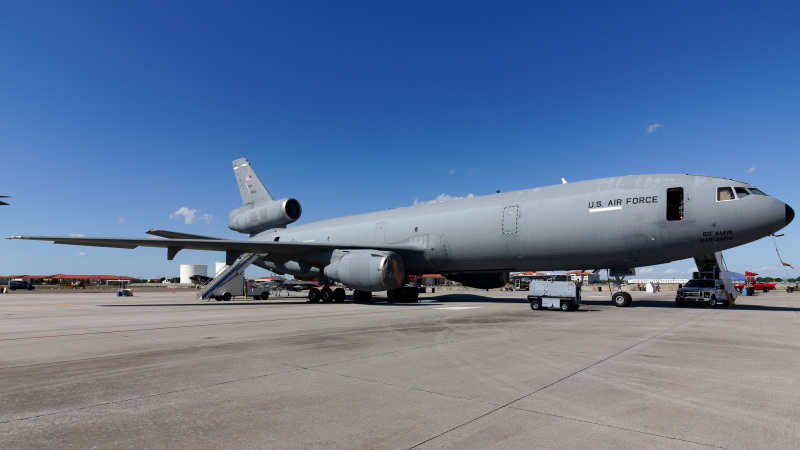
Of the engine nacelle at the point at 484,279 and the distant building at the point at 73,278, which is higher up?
the engine nacelle at the point at 484,279

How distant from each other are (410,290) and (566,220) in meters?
9.47

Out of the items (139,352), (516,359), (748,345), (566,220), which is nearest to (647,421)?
(516,359)

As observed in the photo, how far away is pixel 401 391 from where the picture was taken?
4598 mm

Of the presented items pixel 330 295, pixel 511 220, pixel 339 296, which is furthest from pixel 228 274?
pixel 511 220

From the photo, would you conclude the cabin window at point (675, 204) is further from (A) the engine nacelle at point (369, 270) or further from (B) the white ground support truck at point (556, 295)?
(A) the engine nacelle at point (369, 270)

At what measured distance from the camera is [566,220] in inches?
650

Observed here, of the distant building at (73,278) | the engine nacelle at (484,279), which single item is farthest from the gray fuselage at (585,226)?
the distant building at (73,278)

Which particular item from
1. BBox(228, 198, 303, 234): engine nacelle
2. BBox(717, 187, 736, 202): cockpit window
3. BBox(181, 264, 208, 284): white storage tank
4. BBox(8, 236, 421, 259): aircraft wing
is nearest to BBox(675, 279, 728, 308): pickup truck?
BBox(717, 187, 736, 202): cockpit window

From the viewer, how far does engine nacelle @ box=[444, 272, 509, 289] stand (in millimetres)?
21953

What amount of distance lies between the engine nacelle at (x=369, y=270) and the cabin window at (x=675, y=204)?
11193mm

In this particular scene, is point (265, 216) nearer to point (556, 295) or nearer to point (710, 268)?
point (556, 295)

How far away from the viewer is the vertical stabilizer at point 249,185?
29.2m

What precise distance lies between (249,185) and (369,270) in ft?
49.7

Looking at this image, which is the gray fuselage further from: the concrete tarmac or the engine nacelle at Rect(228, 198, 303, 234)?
the concrete tarmac
